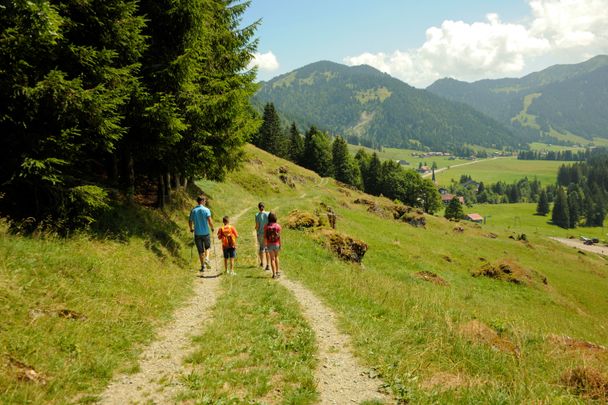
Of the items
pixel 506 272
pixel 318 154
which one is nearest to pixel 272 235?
pixel 506 272

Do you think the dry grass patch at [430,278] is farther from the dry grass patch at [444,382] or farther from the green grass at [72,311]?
the dry grass patch at [444,382]

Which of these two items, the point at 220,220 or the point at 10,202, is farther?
the point at 220,220

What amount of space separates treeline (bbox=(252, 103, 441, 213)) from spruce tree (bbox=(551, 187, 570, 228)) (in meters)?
98.6

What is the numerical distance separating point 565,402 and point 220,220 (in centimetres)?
2406

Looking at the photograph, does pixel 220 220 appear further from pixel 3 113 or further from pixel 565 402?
pixel 565 402

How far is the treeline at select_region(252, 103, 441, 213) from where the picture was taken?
94.7 meters

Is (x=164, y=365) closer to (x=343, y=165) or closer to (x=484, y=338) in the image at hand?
(x=484, y=338)

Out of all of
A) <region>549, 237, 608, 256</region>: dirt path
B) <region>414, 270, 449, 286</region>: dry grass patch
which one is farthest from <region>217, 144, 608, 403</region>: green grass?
<region>549, 237, 608, 256</region>: dirt path

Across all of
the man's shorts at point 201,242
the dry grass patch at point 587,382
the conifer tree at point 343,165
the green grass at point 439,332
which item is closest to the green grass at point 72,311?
the man's shorts at point 201,242

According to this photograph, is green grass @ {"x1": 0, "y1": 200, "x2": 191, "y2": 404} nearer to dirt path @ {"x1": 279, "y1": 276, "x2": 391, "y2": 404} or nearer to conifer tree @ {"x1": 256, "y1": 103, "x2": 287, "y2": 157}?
dirt path @ {"x1": 279, "y1": 276, "x2": 391, "y2": 404}

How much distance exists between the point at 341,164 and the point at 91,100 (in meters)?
91.0

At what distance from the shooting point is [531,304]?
26.1 m

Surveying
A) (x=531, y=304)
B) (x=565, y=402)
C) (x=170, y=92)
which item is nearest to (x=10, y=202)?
(x=170, y=92)

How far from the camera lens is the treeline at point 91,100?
938 centimetres
